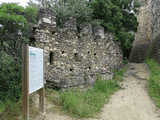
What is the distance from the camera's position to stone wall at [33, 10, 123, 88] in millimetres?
5898

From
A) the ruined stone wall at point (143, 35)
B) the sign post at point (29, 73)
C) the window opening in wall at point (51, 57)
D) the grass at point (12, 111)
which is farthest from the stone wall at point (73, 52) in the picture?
the ruined stone wall at point (143, 35)

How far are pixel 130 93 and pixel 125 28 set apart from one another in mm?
4721

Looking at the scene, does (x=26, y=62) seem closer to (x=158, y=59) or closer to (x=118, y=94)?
(x=118, y=94)

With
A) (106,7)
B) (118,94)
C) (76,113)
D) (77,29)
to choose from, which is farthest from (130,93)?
(106,7)

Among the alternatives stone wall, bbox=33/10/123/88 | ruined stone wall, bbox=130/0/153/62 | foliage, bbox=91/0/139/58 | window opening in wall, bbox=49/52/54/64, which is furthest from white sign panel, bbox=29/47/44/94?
ruined stone wall, bbox=130/0/153/62

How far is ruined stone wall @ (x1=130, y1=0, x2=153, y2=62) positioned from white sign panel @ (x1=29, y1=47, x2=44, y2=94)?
10.2 m

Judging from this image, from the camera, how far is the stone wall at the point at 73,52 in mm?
5898

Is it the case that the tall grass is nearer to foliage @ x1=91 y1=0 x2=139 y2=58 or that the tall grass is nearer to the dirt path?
the dirt path

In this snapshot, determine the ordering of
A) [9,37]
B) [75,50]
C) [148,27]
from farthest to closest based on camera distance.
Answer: [148,27], [75,50], [9,37]

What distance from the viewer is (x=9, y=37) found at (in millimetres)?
4844

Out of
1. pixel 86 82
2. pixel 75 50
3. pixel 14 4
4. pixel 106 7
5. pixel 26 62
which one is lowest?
pixel 86 82

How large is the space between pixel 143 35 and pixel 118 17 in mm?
6724

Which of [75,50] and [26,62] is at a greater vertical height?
[75,50]

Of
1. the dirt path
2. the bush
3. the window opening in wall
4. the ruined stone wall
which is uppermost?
the ruined stone wall
